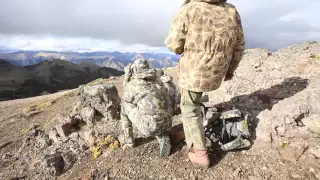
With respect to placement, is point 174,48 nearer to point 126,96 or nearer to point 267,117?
point 126,96

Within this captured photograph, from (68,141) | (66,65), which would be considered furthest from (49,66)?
(68,141)

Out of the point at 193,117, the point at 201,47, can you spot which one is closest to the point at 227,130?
the point at 193,117

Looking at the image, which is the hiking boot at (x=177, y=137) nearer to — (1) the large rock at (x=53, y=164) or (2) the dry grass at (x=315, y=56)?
(1) the large rock at (x=53, y=164)

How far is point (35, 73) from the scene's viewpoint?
8706cm

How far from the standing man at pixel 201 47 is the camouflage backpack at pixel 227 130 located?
0.68 m

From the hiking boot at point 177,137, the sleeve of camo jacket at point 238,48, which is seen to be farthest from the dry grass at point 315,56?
the hiking boot at point 177,137

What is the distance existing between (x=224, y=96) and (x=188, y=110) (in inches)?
163

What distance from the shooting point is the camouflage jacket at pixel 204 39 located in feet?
16.8

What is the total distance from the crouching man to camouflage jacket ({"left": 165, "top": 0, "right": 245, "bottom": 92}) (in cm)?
107

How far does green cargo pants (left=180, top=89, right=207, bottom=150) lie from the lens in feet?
18.5

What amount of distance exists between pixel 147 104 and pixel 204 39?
2.08 metres

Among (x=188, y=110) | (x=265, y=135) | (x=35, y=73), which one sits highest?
(x=188, y=110)

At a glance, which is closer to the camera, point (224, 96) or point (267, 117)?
point (267, 117)

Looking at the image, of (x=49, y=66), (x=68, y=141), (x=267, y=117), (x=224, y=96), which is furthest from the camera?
(x=49, y=66)
